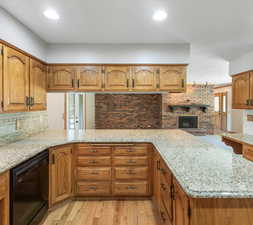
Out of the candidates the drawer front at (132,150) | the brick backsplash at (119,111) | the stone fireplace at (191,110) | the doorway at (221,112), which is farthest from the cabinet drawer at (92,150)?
the doorway at (221,112)

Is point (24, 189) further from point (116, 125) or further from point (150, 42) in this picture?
point (116, 125)

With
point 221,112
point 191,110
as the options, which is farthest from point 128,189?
point 221,112

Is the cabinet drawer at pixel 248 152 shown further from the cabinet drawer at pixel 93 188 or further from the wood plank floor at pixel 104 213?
the cabinet drawer at pixel 93 188

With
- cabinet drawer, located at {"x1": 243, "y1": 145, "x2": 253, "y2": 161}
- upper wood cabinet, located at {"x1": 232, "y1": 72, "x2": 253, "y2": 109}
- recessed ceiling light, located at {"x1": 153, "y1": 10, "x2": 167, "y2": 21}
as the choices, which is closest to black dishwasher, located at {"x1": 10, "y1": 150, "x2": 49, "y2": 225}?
recessed ceiling light, located at {"x1": 153, "y1": 10, "x2": 167, "y2": 21}

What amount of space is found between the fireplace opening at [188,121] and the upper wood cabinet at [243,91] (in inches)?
185

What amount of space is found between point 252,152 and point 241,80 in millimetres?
1416

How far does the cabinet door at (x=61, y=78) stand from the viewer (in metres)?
3.19

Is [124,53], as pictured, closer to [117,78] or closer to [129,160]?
[117,78]

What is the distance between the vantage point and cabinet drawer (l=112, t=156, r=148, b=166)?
9.15ft

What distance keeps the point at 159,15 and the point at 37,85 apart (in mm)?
1914

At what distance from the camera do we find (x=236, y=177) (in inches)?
52.9

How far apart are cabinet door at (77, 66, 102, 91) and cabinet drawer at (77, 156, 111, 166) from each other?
1.11 meters

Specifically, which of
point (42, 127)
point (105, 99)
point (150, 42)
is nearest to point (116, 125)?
point (105, 99)

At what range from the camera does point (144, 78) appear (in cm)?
321
